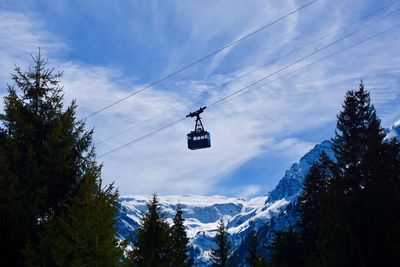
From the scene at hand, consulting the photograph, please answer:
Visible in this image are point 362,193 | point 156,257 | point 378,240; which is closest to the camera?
point 378,240

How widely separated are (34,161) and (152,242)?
16.6 meters

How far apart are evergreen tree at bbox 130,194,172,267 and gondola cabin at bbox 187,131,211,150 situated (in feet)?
16.8

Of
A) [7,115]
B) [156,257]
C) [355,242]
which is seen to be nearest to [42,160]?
[7,115]

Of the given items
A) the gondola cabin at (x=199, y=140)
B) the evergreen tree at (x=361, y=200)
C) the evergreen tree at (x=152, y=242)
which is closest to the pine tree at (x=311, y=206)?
the evergreen tree at (x=361, y=200)

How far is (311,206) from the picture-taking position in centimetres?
3938

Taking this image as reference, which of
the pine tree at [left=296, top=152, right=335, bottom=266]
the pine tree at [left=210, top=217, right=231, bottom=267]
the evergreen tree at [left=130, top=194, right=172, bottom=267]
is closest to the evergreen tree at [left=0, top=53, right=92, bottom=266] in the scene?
the evergreen tree at [left=130, top=194, right=172, bottom=267]

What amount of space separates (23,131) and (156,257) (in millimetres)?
16311

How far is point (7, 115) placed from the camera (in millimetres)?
17250

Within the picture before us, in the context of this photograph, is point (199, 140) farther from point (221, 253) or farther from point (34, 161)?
point (221, 253)

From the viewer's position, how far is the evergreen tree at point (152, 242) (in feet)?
101

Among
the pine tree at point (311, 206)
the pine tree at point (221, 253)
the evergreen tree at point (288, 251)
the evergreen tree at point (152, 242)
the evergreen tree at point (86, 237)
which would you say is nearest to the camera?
the evergreen tree at point (86, 237)

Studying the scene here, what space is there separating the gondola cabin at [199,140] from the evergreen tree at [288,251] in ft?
40.6

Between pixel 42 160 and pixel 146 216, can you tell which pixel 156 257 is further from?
pixel 42 160

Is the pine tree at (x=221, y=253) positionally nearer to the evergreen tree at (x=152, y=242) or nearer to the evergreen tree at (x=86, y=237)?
the evergreen tree at (x=152, y=242)
